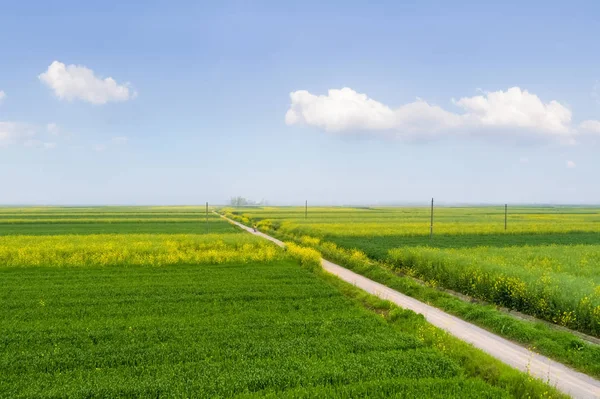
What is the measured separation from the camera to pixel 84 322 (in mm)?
11938

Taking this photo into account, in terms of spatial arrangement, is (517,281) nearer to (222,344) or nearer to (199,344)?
(222,344)

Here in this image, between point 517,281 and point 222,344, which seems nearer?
point 222,344

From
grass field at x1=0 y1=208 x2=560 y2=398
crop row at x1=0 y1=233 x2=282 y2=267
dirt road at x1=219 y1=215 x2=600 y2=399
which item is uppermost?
crop row at x1=0 y1=233 x2=282 y2=267

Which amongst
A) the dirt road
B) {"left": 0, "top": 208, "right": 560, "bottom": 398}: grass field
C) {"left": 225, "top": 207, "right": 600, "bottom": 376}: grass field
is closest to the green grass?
{"left": 0, "top": 208, "right": 560, "bottom": 398}: grass field

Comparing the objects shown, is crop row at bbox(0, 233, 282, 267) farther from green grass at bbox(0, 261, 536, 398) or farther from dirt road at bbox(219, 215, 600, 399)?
dirt road at bbox(219, 215, 600, 399)

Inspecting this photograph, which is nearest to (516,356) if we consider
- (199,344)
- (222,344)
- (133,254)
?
(222,344)

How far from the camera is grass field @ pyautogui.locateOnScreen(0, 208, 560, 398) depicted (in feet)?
26.2

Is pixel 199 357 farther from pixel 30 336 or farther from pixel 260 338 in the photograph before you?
pixel 30 336

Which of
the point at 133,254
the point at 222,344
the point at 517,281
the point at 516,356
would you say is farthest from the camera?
the point at 133,254

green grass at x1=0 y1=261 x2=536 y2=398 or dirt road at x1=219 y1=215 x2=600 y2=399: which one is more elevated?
green grass at x1=0 y1=261 x2=536 y2=398

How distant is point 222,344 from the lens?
400 inches

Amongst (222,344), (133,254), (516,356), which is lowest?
(516,356)

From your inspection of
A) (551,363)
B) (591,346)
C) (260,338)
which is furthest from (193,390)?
(591,346)

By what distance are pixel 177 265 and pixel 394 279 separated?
13.0 meters
